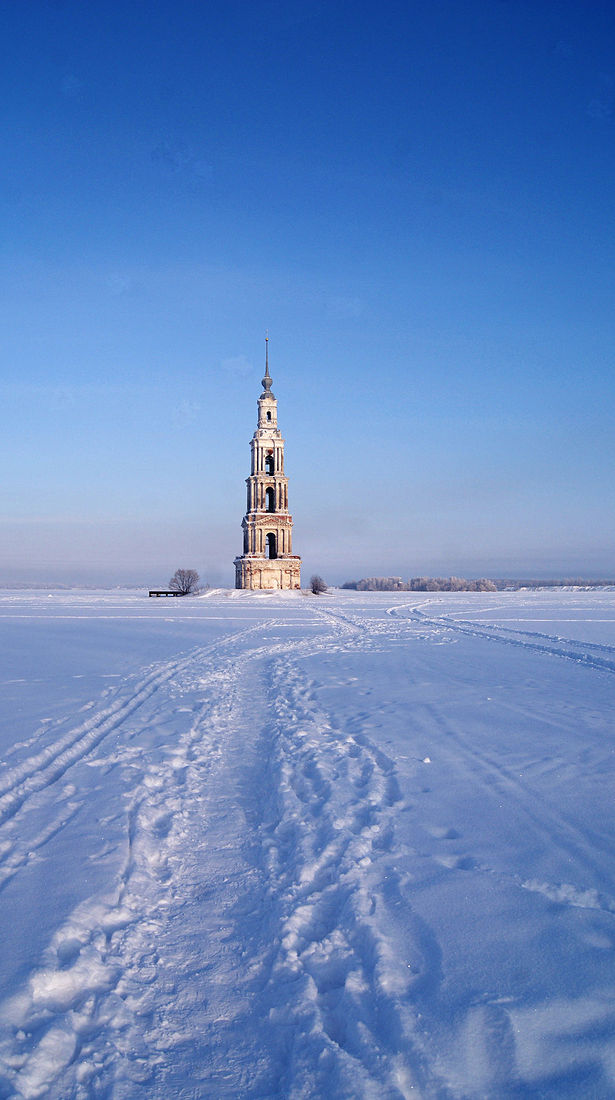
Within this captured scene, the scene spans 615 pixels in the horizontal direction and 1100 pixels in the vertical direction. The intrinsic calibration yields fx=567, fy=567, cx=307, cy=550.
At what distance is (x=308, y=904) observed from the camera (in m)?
3.81

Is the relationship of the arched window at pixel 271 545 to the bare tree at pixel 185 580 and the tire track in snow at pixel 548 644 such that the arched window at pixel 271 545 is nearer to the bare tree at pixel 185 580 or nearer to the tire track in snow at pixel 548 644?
the bare tree at pixel 185 580

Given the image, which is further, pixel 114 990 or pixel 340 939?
pixel 340 939

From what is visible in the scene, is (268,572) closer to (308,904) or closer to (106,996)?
(308,904)

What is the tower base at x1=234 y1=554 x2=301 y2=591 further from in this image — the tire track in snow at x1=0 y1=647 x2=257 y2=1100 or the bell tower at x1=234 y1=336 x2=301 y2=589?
the tire track in snow at x1=0 y1=647 x2=257 y2=1100

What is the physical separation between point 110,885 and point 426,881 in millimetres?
2261

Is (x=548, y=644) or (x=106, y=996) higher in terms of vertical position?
(x=548, y=644)

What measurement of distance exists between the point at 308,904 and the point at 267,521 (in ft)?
220

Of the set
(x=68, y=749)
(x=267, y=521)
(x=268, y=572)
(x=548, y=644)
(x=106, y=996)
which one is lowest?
(x=106, y=996)

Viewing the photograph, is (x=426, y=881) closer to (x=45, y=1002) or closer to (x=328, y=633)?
(x=45, y=1002)

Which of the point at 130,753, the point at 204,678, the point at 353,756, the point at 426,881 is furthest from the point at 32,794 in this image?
the point at 204,678

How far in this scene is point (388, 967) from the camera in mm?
3213

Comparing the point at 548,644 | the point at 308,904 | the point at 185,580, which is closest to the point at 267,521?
the point at 185,580

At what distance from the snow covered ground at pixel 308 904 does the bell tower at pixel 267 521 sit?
59.6 metres

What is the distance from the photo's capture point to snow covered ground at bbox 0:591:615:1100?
2.67 metres
